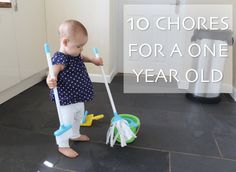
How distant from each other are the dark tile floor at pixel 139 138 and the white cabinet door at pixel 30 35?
1.04 feet

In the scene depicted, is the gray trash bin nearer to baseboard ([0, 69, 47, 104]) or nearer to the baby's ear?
the baby's ear

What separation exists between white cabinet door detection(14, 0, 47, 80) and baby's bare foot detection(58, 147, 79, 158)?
1.10m

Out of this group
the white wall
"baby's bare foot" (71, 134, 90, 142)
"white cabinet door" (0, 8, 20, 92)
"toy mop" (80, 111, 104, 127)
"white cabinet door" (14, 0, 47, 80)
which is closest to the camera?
"baby's bare foot" (71, 134, 90, 142)

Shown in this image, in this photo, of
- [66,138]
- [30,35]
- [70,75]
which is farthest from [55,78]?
[30,35]

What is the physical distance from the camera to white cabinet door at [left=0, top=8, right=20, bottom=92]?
6.55ft

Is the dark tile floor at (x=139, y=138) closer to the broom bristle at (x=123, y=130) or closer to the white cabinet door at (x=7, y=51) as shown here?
the broom bristle at (x=123, y=130)

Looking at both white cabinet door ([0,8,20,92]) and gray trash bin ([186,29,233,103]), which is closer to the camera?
white cabinet door ([0,8,20,92])

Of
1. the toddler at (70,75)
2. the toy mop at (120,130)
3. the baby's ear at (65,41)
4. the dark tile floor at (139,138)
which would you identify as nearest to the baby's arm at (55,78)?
the toddler at (70,75)

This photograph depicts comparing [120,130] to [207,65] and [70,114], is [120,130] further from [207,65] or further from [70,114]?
[207,65]

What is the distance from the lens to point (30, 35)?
7.74ft

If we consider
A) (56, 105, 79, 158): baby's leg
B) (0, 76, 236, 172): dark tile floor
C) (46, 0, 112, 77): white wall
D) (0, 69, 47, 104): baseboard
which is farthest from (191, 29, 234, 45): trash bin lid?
(0, 69, 47, 104): baseboard

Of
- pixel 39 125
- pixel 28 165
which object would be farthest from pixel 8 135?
pixel 28 165

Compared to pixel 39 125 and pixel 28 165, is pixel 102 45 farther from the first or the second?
pixel 28 165

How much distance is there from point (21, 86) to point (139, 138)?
136 cm
